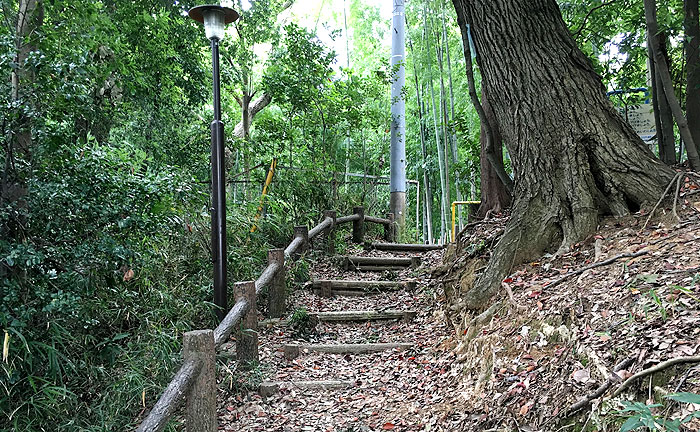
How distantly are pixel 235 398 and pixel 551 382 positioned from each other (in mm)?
2273

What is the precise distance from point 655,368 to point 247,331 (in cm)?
289

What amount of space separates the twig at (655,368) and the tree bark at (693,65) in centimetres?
356

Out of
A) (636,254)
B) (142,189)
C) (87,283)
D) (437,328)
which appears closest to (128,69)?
(142,189)

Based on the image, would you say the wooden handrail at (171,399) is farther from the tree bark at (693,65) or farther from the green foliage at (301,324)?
the tree bark at (693,65)

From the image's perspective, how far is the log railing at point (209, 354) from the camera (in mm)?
2697

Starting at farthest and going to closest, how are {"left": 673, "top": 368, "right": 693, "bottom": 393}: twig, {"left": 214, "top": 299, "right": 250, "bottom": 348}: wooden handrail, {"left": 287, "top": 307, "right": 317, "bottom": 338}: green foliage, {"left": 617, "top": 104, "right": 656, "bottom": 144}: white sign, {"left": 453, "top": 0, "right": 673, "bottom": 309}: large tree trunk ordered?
{"left": 617, "top": 104, "right": 656, "bottom": 144}: white sign → {"left": 287, "top": 307, "right": 317, "bottom": 338}: green foliage → {"left": 453, "top": 0, "right": 673, "bottom": 309}: large tree trunk → {"left": 214, "top": 299, "right": 250, "bottom": 348}: wooden handrail → {"left": 673, "top": 368, "right": 693, "bottom": 393}: twig

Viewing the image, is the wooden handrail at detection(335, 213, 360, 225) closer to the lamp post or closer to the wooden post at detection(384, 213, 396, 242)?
the wooden post at detection(384, 213, 396, 242)

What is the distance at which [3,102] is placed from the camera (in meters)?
3.06

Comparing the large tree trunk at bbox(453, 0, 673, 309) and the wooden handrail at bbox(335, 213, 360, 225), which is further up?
the large tree trunk at bbox(453, 0, 673, 309)

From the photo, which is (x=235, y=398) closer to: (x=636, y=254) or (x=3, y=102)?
(x=3, y=102)

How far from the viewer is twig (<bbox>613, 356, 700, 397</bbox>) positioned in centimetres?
197

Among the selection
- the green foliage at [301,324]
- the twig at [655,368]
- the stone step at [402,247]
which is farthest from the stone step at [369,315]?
the twig at [655,368]

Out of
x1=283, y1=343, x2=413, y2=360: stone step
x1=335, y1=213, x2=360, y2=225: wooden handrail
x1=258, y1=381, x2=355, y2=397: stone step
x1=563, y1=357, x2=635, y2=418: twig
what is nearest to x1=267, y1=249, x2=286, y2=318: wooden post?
x1=283, y1=343, x2=413, y2=360: stone step

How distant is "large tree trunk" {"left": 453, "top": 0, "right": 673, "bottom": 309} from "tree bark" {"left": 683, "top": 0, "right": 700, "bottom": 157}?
55.9 inches
